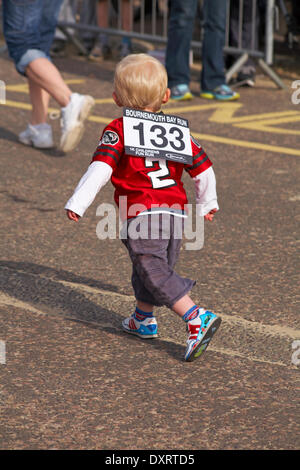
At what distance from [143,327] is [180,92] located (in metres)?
4.91

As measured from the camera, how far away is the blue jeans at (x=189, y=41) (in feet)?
27.2

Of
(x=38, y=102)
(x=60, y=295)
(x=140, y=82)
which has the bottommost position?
(x=38, y=102)

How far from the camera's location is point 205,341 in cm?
354

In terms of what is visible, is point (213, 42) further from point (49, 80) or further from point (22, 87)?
point (49, 80)

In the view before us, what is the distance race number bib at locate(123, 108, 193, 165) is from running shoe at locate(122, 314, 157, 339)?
647 millimetres

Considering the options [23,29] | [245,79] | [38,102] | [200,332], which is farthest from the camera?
[245,79]

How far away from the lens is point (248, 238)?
4953mm

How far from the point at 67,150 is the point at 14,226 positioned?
1.41 metres

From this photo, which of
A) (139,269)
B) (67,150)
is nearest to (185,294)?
(139,269)

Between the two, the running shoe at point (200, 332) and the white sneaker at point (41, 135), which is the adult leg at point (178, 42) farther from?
the running shoe at point (200, 332)

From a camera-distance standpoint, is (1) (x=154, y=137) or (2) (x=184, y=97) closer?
(1) (x=154, y=137)

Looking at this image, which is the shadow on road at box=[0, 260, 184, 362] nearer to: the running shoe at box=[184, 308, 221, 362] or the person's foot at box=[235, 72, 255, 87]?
the running shoe at box=[184, 308, 221, 362]

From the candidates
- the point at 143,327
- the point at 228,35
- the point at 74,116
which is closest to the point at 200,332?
the point at 143,327
